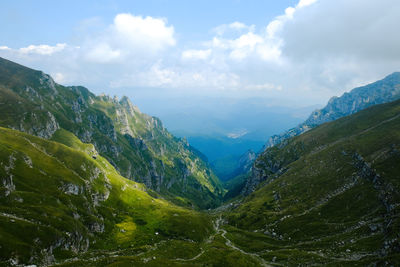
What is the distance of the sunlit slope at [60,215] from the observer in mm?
80938

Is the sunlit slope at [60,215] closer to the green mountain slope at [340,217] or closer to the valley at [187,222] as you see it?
the valley at [187,222]

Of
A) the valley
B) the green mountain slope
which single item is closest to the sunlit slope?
the valley

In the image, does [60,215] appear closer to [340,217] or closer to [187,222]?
[187,222]

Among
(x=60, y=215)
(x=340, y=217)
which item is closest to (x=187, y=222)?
(x=60, y=215)

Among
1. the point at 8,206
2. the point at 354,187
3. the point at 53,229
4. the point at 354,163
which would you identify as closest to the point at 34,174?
the point at 8,206

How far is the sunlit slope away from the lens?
8094cm

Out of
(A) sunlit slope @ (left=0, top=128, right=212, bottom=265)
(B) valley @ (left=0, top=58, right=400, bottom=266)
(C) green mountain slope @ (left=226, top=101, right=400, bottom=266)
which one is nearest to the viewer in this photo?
(A) sunlit slope @ (left=0, top=128, right=212, bottom=265)

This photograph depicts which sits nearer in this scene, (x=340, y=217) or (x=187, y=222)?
(x=340, y=217)

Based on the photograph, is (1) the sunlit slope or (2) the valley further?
(2) the valley

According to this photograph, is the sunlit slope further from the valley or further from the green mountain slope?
the green mountain slope

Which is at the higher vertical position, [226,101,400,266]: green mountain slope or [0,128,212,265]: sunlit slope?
[0,128,212,265]: sunlit slope

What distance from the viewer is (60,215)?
4267 inches

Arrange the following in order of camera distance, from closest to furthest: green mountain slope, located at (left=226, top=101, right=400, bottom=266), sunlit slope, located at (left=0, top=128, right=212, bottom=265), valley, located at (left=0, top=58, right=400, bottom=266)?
sunlit slope, located at (left=0, top=128, right=212, bottom=265) < valley, located at (left=0, top=58, right=400, bottom=266) < green mountain slope, located at (left=226, top=101, right=400, bottom=266)

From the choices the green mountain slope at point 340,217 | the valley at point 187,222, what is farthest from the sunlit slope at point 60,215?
the green mountain slope at point 340,217
